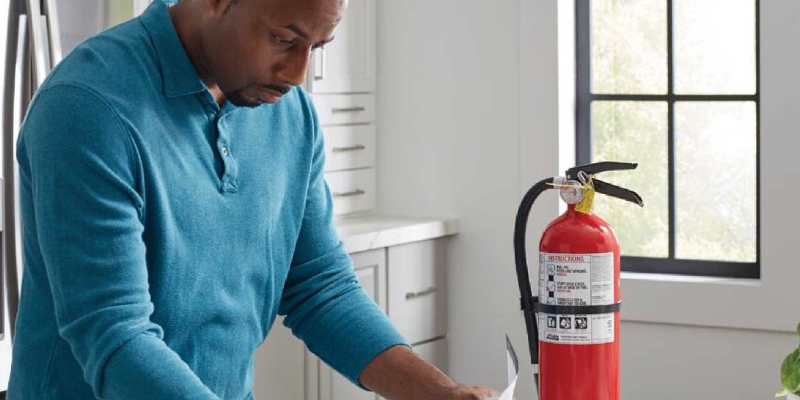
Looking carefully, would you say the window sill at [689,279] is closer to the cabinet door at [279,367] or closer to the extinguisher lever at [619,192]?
the cabinet door at [279,367]

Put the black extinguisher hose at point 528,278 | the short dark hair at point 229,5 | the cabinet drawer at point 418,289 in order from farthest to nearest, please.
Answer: the cabinet drawer at point 418,289 → the black extinguisher hose at point 528,278 → the short dark hair at point 229,5

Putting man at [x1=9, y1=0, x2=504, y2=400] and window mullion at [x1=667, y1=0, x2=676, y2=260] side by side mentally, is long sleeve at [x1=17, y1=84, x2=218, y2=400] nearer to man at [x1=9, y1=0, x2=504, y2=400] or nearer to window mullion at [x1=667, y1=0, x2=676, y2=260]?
man at [x1=9, y1=0, x2=504, y2=400]

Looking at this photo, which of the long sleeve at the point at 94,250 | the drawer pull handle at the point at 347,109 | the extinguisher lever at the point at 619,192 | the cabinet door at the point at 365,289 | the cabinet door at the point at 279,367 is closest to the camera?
the long sleeve at the point at 94,250

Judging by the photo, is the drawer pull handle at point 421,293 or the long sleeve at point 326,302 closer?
the long sleeve at point 326,302

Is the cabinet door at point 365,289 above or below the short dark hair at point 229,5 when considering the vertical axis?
below

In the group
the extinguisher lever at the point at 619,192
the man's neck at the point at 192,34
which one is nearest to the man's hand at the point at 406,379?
the extinguisher lever at the point at 619,192

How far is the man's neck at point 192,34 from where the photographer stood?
52.6 inches

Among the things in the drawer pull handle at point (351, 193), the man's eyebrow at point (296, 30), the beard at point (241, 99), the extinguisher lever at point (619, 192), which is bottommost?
the drawer pull handle at point (351, 193)

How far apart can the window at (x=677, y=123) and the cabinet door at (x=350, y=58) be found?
0.68 metres

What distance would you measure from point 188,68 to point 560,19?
2.45m

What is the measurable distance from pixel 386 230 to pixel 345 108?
0.50 metres

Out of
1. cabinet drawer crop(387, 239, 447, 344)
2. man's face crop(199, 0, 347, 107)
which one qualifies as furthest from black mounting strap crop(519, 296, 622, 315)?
cabinet drawer crop(387, 239, 447, 344)

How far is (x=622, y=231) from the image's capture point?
12.2 ft

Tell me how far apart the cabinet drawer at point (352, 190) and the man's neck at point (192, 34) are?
2.29m
